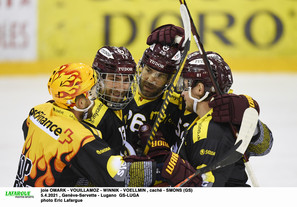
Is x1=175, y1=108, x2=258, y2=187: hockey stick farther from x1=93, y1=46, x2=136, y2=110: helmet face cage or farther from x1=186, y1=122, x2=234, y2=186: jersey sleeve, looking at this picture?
x1=93, y1=46, x2=136, y2=110: helmet face cage

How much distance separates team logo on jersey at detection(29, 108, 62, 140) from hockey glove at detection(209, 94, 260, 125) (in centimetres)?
79

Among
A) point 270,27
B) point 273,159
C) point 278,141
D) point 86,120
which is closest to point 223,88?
point 86,120

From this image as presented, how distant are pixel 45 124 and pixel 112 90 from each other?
0.55m

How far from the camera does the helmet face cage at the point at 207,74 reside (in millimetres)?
2982

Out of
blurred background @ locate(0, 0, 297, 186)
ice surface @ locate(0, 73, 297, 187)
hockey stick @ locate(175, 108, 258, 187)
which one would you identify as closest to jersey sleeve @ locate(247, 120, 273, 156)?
hockey stick @ locate(175, 108, 258, 187)

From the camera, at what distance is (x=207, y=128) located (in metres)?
2.84

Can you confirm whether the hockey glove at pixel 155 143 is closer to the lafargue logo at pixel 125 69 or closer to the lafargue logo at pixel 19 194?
the lafargue logo at pixel 125 69

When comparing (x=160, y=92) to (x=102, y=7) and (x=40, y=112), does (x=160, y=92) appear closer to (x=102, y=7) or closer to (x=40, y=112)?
(x=40, y=112)

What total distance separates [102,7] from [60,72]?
5036 mm

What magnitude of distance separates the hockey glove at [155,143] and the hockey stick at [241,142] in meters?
0.40

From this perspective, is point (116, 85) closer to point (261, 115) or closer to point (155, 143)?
point (155, 143)

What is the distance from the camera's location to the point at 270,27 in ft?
24.8

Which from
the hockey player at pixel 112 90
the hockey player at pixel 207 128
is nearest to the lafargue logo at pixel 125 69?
the hockey player at pixel 112 90

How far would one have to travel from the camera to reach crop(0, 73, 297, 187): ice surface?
430cm
